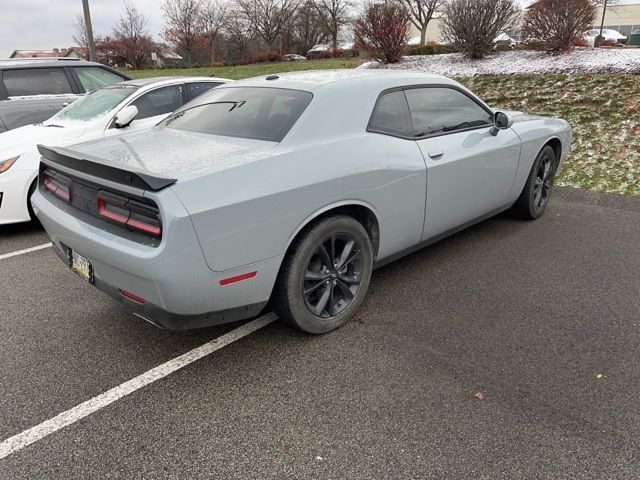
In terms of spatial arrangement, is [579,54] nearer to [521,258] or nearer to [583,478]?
[521,258]

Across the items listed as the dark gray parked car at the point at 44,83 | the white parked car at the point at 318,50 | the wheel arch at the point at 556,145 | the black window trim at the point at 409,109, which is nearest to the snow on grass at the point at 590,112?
the wheel arch at the point at 556,145

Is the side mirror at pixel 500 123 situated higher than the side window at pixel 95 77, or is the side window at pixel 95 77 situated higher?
the side window at pixel 95 77

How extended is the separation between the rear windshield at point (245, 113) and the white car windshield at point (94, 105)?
2244 mm

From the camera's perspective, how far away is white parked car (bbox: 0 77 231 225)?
472cm

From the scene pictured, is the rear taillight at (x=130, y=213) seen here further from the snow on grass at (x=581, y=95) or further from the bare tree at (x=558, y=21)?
the bare tree at (x=558, y=21)

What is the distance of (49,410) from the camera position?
2.41m

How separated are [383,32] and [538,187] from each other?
397 inches

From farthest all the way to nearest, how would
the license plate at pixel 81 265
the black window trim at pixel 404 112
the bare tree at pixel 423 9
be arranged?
the bare tree at pixel 423 9 < the black window trim at pixel 404 112 < the license plate at pixel 81 265

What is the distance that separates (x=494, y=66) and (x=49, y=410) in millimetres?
12521

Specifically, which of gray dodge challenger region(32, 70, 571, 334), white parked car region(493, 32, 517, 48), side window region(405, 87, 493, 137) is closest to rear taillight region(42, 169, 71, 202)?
gray dodge challenger region(32, 70, 571, 334)

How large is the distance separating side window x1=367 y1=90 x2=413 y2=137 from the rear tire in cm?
196

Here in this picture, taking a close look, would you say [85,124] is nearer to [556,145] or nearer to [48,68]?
[48,68]

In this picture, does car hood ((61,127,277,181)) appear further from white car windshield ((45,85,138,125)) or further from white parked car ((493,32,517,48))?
white parked car ((493,32,517,48))

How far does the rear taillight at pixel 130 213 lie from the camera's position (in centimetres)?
232
